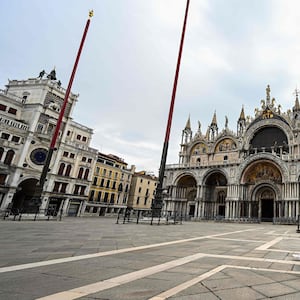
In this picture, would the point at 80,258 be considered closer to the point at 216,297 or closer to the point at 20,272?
the point at 20,272

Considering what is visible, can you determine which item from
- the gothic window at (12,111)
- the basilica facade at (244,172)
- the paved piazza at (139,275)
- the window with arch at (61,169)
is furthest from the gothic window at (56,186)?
the paved piazza at (139,275)

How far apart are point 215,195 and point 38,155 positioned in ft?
109

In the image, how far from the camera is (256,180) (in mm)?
41219

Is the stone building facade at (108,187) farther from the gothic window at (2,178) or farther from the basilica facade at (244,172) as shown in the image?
the gothic window at (2,178)

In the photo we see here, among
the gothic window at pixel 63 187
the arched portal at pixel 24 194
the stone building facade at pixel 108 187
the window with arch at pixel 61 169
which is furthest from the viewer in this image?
the stone building facade at pixel 108 187

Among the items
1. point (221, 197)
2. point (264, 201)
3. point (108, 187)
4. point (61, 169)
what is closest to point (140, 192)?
point (108, 187)

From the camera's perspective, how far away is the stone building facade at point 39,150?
111 feet

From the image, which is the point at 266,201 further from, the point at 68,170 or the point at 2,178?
the point at 2,178

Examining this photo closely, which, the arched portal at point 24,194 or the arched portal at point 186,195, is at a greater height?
the arched portal at point 186,195

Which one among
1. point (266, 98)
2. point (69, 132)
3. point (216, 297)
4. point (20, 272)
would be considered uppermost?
point (266, 98)

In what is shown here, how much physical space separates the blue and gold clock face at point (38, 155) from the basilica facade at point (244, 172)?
21067 mm

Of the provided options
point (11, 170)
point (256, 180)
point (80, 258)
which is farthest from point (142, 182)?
point (80, 258)

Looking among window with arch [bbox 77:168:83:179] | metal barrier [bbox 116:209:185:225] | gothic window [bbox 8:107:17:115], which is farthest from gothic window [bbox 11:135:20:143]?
metal barrier [bbox 116:209:185:225]

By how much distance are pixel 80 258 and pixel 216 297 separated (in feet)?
11.7
